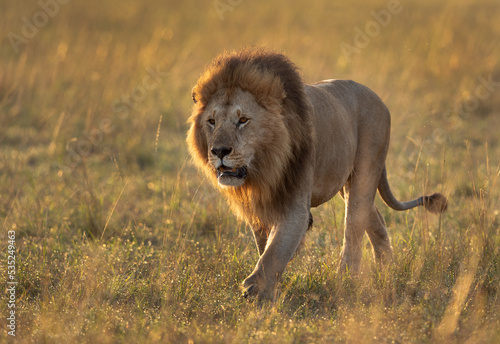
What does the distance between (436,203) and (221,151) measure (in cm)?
184

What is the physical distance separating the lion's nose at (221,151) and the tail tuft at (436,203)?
1.76 meters

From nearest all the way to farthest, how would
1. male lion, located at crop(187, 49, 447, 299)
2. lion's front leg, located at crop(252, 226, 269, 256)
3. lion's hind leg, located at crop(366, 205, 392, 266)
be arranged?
1. male lion, located at crop(187, 49, 447, 299)
2. lion's front leg, located at crop(252, 226, 269, 256)
3. lion's hind leg, located at crop(366, 205, 392, 266)

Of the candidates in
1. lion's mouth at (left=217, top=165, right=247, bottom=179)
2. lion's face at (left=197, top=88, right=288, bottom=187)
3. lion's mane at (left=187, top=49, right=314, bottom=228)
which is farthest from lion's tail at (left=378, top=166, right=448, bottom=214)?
lion's mouth at (left=217, top=165, right=247, bottom=179)

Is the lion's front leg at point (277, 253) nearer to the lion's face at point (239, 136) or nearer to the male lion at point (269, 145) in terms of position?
the male lion at point (269, 145)

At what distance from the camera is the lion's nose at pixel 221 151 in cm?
346

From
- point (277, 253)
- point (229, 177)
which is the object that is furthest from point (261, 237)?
point (229, 177)

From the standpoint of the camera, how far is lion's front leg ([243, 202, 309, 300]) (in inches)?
136

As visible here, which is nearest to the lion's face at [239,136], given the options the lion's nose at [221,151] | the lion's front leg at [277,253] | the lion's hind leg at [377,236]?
the lion's nose at [221,151]

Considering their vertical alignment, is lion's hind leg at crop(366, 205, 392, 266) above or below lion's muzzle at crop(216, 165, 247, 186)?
below

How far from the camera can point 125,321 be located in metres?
3.45

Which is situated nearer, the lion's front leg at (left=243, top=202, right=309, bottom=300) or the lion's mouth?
the lion's front leg at (left=243, top=202, right=309, bottom=300)

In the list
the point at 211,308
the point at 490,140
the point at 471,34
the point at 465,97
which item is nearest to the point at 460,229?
the point at 211,308

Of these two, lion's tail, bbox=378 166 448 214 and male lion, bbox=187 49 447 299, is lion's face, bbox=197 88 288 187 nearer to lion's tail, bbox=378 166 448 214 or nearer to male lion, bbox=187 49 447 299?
male lion, bbox=187 49 447 299

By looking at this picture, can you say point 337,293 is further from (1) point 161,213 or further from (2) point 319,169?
(1) point 161,213
